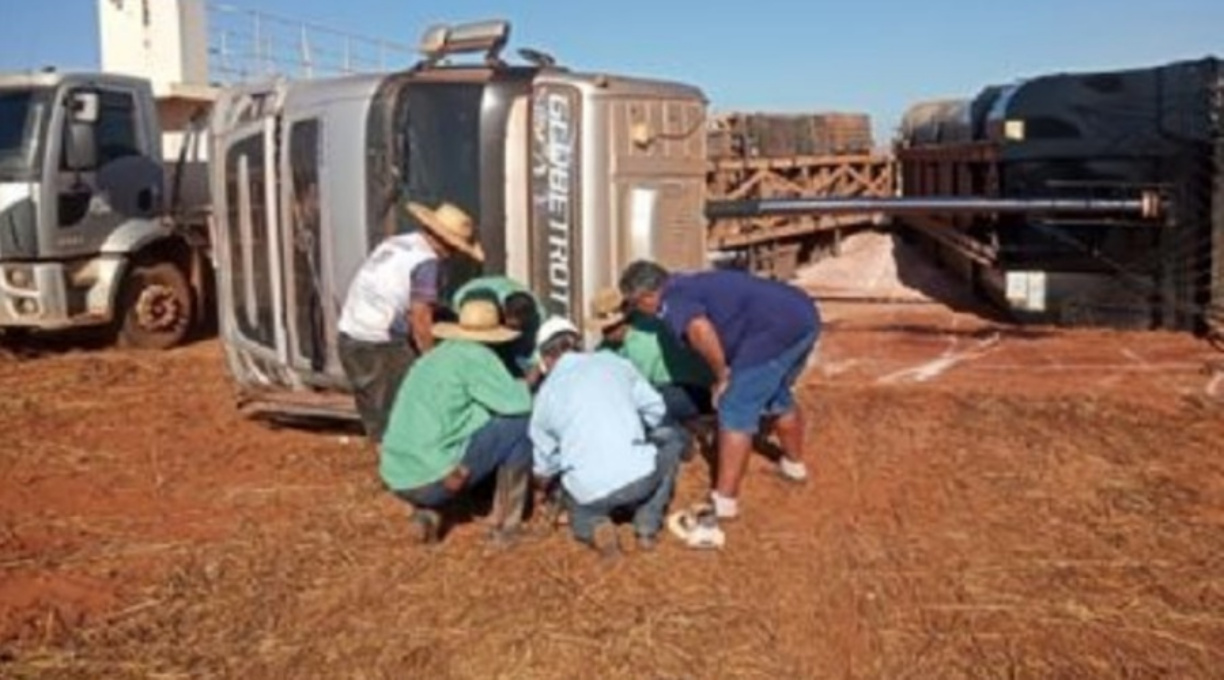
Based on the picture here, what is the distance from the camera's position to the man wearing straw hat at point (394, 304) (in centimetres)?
637

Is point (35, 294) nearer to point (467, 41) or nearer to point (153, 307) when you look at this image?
point (153, 307)

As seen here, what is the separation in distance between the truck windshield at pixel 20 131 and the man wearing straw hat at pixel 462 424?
7023 mm

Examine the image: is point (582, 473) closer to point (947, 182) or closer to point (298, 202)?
point (298, 202)

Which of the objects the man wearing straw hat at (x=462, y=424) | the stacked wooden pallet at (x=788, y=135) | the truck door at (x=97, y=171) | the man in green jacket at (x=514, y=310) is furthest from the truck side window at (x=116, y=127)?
the man wearing straw hat at (x=462, y=424)

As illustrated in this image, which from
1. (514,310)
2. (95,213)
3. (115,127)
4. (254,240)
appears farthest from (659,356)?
(115,127)

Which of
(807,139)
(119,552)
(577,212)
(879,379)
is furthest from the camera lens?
(807,139)

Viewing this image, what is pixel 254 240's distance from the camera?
25.9 ft

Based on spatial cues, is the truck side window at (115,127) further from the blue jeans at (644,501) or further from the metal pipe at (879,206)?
the blue jeans at (644,501)

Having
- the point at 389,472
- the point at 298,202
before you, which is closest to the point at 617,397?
the point at 389,472

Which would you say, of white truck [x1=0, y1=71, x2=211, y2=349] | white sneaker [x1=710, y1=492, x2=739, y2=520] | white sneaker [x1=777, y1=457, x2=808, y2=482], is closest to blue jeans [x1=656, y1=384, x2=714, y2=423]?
white sneaker [x1=777, y1=457, x2=808, y2=482]

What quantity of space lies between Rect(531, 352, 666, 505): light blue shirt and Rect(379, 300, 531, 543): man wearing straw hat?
20 cm

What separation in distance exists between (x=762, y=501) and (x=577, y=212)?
188cm

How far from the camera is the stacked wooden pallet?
16609 mm

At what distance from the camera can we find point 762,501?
21.5 feet
